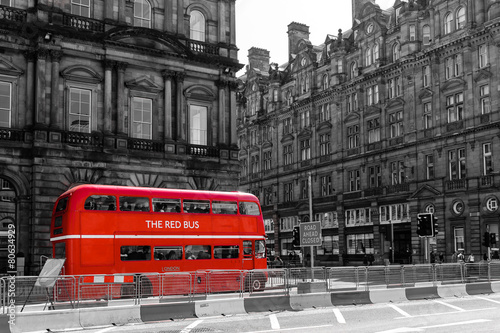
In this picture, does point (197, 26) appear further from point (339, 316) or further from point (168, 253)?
point (339, 316)

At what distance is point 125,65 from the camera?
3494 centimetres

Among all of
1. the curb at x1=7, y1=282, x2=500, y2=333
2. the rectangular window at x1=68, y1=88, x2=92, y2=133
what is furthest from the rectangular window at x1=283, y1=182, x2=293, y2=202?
the curb at x1=7, y1=282, x2=500, y2=333

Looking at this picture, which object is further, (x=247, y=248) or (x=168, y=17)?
(x=168, y=17)

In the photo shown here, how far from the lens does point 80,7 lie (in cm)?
3453

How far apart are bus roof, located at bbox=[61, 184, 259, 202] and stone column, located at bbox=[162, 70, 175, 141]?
10006mm

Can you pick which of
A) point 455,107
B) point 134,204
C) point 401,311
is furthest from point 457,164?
point 401,311

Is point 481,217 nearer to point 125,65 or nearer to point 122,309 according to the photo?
point 125,65

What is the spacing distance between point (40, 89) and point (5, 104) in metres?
1.88

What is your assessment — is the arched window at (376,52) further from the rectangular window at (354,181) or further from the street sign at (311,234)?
the street sign at (311,234)

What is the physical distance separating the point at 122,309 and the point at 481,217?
38.1 m

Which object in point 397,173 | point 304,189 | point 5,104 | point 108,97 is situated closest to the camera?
point 5,104

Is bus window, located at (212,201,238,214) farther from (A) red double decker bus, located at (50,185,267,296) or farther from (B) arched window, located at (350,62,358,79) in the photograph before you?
(B) arched window, located at (350,62,358,79)

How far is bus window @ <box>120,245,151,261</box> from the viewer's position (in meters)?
23.9

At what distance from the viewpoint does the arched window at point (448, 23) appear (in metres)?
53.0
